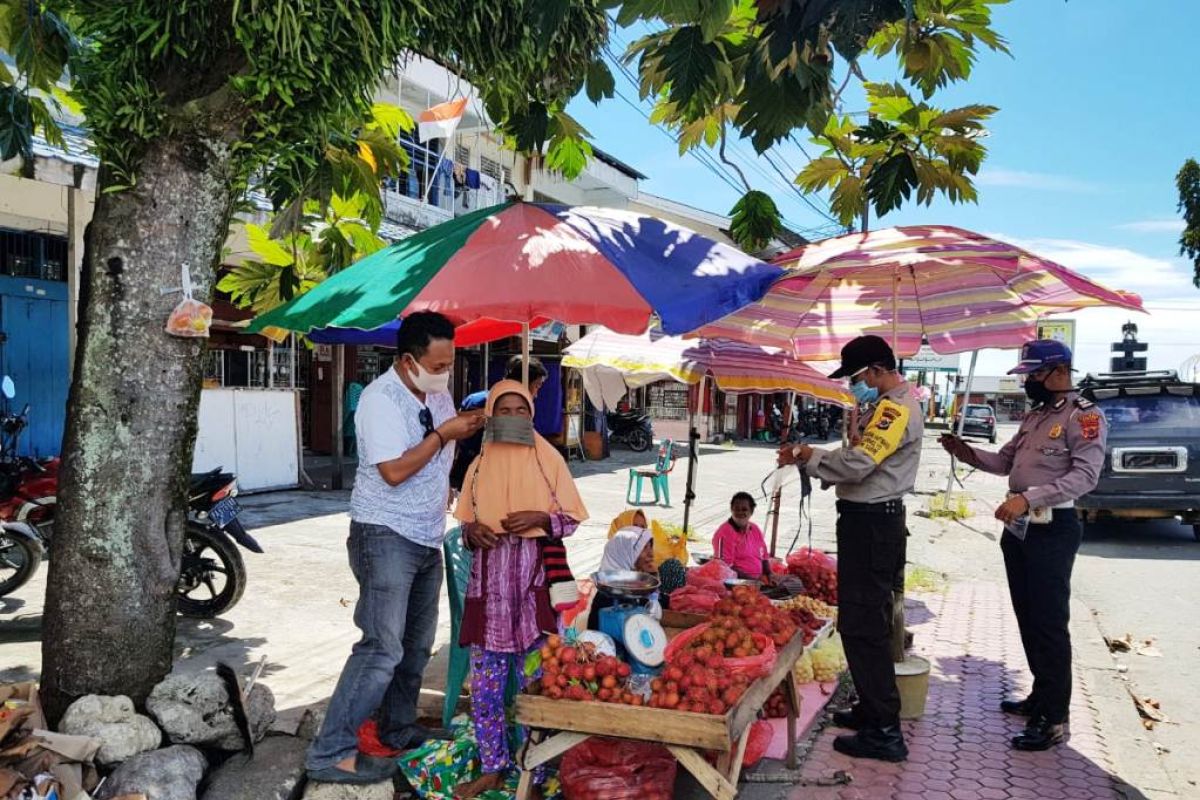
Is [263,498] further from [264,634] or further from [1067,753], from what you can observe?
[1067,753]

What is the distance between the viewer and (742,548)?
22.5 feet

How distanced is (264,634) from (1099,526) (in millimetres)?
11454

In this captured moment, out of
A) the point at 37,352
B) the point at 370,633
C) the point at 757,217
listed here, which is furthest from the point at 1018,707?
the point at 37,352

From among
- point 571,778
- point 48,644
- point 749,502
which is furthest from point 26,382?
point 571,778

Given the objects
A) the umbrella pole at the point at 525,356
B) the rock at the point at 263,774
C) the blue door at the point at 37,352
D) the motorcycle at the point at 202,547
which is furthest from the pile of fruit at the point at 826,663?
the blue door at the point at 37,352

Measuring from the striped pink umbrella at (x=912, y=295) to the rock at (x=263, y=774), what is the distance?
2873 millimetres

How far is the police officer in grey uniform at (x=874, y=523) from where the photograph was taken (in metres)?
4.06

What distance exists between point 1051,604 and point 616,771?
2418 mm

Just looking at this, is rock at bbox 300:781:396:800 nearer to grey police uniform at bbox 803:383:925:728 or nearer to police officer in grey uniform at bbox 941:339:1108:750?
grey police uniform at bbox 803:383:925:728

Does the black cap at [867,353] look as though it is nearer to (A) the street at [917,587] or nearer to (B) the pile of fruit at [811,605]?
(B) the pile of fruit at [811,605]

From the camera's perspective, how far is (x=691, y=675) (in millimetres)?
3262

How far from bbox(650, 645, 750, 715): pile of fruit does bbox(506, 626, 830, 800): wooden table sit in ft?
0.15

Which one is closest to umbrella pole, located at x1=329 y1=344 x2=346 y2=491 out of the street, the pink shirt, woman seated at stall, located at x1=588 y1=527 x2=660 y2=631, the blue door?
the street

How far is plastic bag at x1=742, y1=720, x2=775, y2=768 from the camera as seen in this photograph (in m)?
3.98
